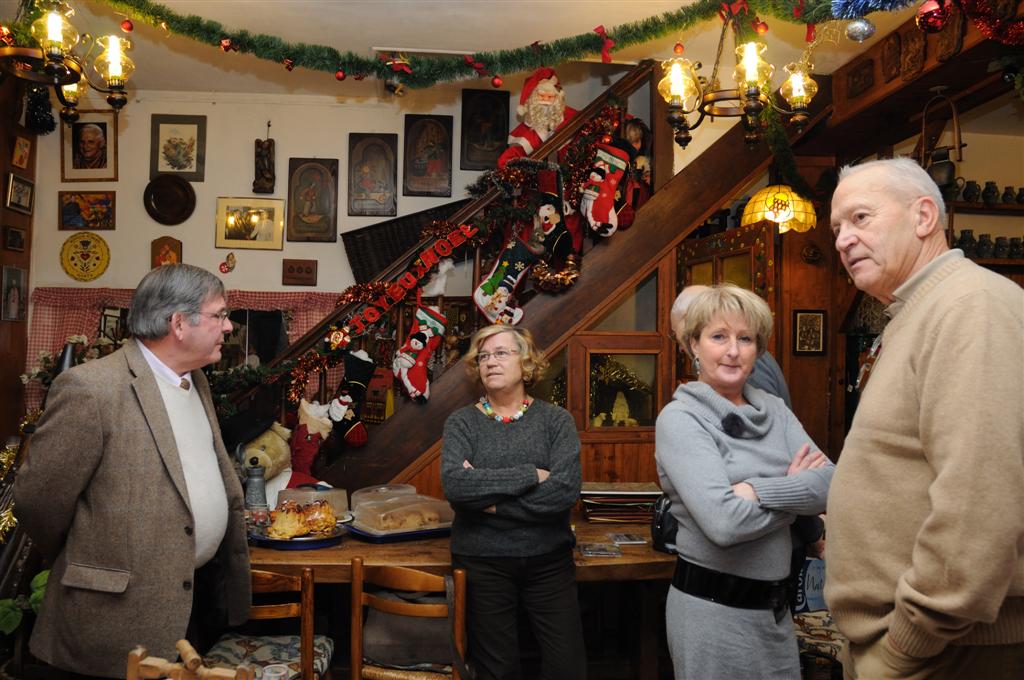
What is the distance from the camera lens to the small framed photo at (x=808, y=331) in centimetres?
590

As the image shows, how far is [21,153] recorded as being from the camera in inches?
221

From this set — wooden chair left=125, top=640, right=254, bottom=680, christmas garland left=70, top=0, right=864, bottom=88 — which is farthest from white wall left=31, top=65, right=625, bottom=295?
wooden chair left=125, top=640, right=254, bottom=680

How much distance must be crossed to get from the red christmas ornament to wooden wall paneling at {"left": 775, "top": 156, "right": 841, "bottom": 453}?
2926mm

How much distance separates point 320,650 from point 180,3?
12.0ft

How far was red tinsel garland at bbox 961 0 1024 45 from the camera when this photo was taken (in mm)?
2785

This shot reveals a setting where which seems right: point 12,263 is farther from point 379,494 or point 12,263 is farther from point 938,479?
point 938,479

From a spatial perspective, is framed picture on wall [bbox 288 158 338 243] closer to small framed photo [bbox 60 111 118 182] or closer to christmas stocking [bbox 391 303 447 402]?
small framed photo [bbox 60 111 118 182]

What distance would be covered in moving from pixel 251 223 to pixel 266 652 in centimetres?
412

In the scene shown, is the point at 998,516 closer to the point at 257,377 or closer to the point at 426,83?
the point at 257,377

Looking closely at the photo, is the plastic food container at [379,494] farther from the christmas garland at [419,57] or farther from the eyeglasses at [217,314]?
the christmas garland at [419,57]

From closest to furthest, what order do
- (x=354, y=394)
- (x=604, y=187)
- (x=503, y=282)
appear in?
(x=354, y=394)
(x=503, y=282)
(x=604, y=187)

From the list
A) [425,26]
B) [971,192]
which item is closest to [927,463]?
[425,26]

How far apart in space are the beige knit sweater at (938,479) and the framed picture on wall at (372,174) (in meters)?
5.11

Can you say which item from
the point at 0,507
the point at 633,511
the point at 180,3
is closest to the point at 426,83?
the point at 180,3
